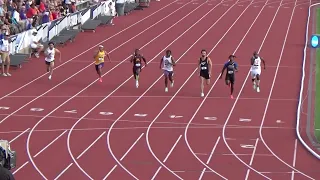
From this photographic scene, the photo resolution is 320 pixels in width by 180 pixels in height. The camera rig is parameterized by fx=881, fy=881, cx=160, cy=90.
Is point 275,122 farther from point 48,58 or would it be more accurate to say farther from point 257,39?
point 257,39

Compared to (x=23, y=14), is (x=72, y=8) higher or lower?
lower

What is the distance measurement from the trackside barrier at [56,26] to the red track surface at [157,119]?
0.87m

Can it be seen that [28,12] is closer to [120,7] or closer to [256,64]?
[120,7]

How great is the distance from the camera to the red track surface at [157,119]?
57.3 feet

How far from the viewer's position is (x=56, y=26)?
3325 cm

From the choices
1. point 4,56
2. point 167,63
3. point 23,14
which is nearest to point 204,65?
point 167,63

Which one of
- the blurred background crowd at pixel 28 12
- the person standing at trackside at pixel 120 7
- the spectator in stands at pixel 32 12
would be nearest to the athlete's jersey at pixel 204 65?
the blurred background crowd at pixel 28 12

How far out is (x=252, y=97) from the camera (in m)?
24.2

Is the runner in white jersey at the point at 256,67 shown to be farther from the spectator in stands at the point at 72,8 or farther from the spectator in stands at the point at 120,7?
the spectator in stands at the point at 120,7

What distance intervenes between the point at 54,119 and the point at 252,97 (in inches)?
232

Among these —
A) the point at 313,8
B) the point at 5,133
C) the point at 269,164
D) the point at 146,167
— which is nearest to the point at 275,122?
the point at 269,164

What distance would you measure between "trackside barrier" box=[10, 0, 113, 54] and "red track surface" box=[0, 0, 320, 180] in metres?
0.87

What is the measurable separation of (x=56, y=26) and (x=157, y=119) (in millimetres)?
12793

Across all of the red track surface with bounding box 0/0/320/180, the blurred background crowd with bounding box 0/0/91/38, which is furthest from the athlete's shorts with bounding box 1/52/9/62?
the blurred background crowd with bounding box 0/0/91/38
